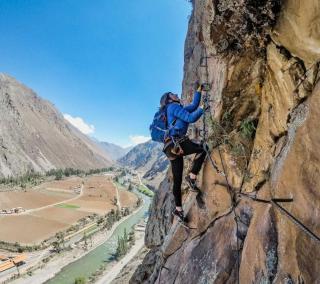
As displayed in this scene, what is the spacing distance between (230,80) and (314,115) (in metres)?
3.03

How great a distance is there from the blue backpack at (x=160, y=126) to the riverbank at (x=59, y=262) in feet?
148

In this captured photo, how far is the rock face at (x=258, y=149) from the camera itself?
14.3ft

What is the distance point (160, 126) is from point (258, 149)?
7.53 feet

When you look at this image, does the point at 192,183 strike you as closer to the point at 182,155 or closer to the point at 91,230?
the point at 182,155

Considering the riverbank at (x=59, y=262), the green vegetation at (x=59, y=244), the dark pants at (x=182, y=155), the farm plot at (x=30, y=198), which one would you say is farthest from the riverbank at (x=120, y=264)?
the farm plot at (x=30, y=198)

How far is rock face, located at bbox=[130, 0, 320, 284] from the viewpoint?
436cm

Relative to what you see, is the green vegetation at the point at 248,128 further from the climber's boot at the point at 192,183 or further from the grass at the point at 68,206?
the grass at the point at 68,206

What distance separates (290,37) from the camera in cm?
504

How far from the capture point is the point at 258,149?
6371 millimetres

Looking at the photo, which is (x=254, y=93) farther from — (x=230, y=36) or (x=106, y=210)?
(x=106, y=210)

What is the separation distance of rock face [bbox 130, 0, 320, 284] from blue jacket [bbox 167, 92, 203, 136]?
2.39ft

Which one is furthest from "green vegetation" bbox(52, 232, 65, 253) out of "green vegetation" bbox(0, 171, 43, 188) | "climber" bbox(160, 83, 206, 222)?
"green vegetation" bbox(0, 171, 43, 188)

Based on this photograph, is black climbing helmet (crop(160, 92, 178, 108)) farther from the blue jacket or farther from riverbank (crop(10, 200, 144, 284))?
riverbank (crop(10, 200, 144, 284))

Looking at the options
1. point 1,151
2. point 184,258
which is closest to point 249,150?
point 184,258
